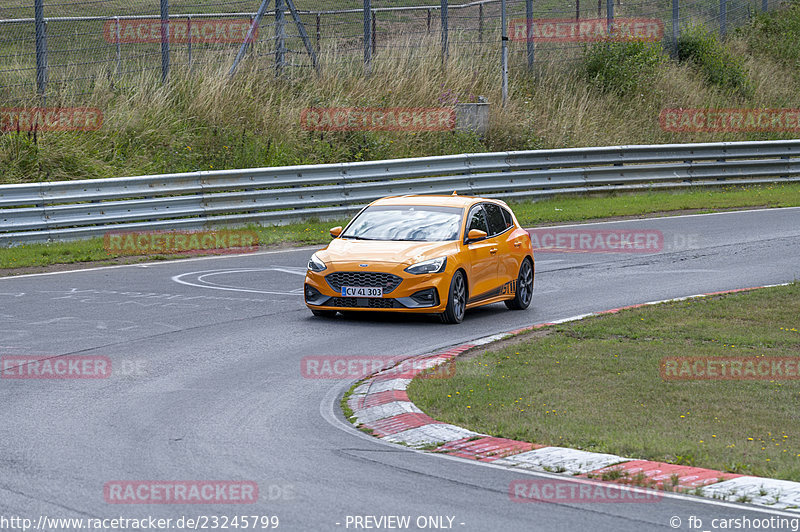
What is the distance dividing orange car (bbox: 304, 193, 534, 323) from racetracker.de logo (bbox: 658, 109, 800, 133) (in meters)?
22.0

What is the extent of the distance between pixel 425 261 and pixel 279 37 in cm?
1640

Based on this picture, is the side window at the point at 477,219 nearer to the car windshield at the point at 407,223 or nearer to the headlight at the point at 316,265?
the car windshield at the point at 407,223

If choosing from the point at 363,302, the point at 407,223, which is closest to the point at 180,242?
the point at 407,223

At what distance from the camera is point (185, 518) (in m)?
6.00

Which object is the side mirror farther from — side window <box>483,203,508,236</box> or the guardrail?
the guardrail

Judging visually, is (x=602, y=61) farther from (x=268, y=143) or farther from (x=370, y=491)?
(x=370, y=491)

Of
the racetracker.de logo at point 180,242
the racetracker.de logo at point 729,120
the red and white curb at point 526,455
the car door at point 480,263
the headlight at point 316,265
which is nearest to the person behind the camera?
the red and white curb at point 526,455

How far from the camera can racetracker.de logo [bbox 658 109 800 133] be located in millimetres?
35750

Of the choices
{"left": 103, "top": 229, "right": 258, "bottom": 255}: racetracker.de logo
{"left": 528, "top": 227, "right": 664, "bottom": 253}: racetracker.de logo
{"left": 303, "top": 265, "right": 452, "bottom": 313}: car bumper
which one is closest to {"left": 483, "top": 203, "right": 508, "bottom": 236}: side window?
{"left": 303, "top": 265, "right": 452, "bottom": 313}: car bumper

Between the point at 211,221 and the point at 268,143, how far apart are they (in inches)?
212

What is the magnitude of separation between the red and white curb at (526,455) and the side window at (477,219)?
480 centimetres

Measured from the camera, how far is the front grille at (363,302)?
42.8ft

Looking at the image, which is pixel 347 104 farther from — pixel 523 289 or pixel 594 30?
pixel 523 289

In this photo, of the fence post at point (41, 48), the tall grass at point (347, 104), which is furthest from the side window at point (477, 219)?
the fence post at point (41, 48)
